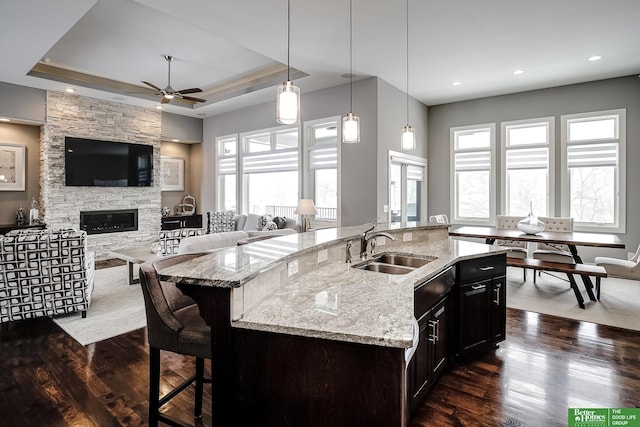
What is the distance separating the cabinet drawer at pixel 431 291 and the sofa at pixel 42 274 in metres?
3.42

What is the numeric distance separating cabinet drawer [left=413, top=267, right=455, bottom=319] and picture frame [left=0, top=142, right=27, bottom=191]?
771 centimetres

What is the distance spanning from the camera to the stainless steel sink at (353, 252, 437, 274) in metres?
2.47

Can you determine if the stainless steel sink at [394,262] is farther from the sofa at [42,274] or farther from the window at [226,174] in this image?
the window at [226,174]

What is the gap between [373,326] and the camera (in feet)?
4.17

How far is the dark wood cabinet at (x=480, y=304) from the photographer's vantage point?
8.57 ft

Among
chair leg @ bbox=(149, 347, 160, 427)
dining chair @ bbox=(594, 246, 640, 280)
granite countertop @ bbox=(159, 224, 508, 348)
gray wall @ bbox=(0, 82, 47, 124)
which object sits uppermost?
gray wall @ bbox=(0, 82, 47, 124)

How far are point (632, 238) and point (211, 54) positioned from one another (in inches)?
286

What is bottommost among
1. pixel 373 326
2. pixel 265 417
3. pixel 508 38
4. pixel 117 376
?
pixel 117 376

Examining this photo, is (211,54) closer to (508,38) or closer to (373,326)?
(508,38)

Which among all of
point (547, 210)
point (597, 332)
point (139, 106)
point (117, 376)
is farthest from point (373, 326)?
point (139, 106)

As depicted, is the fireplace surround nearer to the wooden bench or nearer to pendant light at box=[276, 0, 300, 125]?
pendant light at box=[276, 0, 300, 125]

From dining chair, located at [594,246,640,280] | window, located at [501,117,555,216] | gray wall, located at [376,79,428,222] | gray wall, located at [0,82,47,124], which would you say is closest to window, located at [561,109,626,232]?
window, located at [501,117,555,216]

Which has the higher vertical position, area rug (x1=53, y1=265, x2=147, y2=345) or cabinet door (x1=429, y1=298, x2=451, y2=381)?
cabinet door (x1=429, y1=298, x2=451, y2=381)

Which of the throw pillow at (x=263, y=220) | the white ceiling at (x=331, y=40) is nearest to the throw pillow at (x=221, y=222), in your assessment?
the throw pillow at (x=263, y=220)
